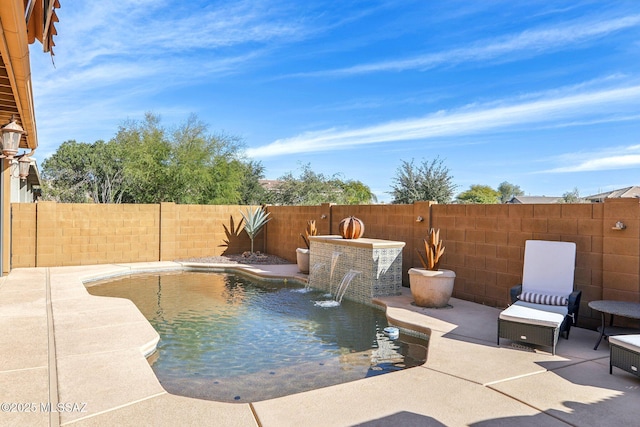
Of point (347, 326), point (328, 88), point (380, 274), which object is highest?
point (328, 88)

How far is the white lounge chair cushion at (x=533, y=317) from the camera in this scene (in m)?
4.53

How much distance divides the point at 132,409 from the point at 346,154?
88.4 ft

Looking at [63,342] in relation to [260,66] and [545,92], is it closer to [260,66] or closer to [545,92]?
[260,66]

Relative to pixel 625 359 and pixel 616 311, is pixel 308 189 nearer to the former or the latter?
pixel 616 311

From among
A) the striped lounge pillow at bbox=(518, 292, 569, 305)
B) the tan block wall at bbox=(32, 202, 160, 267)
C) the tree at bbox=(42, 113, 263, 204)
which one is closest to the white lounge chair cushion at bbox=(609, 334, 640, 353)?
the striped lounge pillow at bbox=(518, 292, 569, 305)

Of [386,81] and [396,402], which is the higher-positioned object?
[386,81]

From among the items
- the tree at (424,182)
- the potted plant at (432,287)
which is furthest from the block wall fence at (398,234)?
the tree at (424,182)

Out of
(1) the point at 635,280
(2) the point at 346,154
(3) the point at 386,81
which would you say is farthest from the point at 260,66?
(1) the point at 635,280

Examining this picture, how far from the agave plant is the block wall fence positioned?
0.99 feet

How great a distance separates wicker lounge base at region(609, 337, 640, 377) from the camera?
371 centimetres

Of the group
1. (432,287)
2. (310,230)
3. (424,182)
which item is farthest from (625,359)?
(424,182)

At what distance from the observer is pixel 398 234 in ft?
29.7

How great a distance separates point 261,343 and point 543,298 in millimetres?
3731

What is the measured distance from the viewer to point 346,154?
1153 inches
